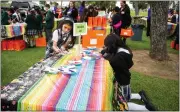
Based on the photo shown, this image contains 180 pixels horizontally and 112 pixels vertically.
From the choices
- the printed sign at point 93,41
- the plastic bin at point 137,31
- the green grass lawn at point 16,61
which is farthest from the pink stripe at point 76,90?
the plastic bin at point 137,31

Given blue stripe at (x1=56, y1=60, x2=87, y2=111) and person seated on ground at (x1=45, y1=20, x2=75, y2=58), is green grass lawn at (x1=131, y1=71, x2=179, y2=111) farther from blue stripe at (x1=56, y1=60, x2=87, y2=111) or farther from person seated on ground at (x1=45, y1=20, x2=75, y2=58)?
blue stripe at (x1=56, y1=60, x2=87, y2=111)

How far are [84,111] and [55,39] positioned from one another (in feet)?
9.05

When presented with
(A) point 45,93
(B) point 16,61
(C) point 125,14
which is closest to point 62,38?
(A) point 45,93

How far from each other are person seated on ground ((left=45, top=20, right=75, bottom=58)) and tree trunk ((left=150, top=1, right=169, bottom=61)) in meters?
3.44

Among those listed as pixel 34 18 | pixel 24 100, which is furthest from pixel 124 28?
pixel 24 100

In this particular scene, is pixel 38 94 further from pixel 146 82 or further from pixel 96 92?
pixel 146 82

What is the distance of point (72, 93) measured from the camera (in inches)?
107

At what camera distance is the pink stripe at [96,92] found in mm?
2418

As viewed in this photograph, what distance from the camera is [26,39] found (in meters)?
9.74

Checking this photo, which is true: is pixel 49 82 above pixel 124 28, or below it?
below

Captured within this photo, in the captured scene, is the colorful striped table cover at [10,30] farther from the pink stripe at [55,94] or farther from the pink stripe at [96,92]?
the pink stripe at [55,94]

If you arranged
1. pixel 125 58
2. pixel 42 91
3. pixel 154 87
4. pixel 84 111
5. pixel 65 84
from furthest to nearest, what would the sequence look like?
pixel 154 87
pixel 125 58
pixel 65 84
pixel 42 91
pixel 84 111

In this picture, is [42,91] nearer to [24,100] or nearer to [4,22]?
[24,100]

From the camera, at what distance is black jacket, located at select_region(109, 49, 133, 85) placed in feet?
12.0
